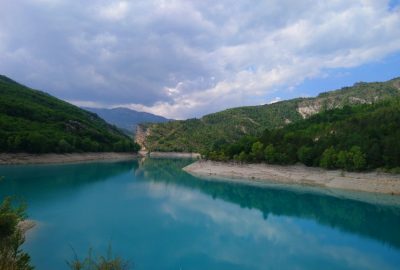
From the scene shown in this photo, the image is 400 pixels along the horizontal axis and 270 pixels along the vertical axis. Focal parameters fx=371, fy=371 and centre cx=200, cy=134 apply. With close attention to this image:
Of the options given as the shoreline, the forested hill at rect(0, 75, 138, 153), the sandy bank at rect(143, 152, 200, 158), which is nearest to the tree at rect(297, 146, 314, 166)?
the forested hill at rect(0, 75, 138, 153)

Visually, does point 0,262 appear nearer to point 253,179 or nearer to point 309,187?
point 309,187

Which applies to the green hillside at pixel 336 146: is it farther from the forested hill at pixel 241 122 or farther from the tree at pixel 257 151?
the forested hill at pixel 241 122

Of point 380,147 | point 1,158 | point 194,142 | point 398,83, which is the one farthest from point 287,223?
point 398,83

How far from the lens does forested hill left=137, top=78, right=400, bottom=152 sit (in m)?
160

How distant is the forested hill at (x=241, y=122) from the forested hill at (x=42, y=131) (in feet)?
125

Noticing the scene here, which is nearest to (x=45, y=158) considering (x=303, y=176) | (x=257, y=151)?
(x=257, y=151)

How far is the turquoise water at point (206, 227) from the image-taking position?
21.8 metres

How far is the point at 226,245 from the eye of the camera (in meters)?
25.3

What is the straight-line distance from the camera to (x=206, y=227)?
30406 millimetres

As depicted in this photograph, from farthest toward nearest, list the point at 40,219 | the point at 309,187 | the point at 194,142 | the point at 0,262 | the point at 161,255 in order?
the point at 194,142, the point at 309,187, the point at 40,219, the point at 161,255, the point at 0,262

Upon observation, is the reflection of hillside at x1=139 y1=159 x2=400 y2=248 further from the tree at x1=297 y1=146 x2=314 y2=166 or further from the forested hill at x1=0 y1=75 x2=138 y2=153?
the forested hill at x1=0 y1=75 x2=138 y2=153

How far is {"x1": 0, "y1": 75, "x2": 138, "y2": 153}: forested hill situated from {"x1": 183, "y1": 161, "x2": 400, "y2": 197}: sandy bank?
3102 centimetres

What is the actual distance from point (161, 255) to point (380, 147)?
42.0 meters

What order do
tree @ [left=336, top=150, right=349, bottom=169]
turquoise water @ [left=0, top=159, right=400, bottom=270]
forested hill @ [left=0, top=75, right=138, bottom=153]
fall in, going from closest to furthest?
turquoise water @ [left=0, top=159, right=400, bottom=270] < tree @ [left=336, top=150, right=349, bottom=169] < forested hill @ [left=0, top=75, right=138, bottom=153]
